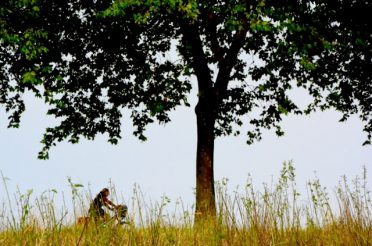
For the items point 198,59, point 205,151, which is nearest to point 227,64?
point 198,59

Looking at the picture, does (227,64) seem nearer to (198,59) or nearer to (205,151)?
(198,59)

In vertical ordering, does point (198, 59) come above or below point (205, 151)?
above

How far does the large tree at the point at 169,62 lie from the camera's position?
13.1 m

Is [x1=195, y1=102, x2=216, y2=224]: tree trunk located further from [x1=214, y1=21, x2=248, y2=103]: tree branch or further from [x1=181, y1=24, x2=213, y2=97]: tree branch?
[x1=181, y1=24, x2=213, y2=97]: tree branch

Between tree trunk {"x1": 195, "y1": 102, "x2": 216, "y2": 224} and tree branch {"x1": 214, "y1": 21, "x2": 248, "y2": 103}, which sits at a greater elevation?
tree branch {"x1": 214, "y1": 21, "x2": 248, "y2": 103}

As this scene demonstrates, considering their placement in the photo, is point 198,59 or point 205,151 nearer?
point 205,151

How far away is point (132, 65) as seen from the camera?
15539mm

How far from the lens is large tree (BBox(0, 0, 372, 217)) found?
42.9 ft

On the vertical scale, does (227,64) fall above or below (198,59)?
below

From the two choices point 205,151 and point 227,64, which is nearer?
point 205,151

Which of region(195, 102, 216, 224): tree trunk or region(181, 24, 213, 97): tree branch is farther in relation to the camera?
region(181, 24, 213, 97): tree branch

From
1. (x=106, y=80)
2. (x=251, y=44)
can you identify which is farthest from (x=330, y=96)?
(x=106, y=80)

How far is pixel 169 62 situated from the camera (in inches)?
607

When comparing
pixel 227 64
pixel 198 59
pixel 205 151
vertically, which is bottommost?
pixel 205 151
